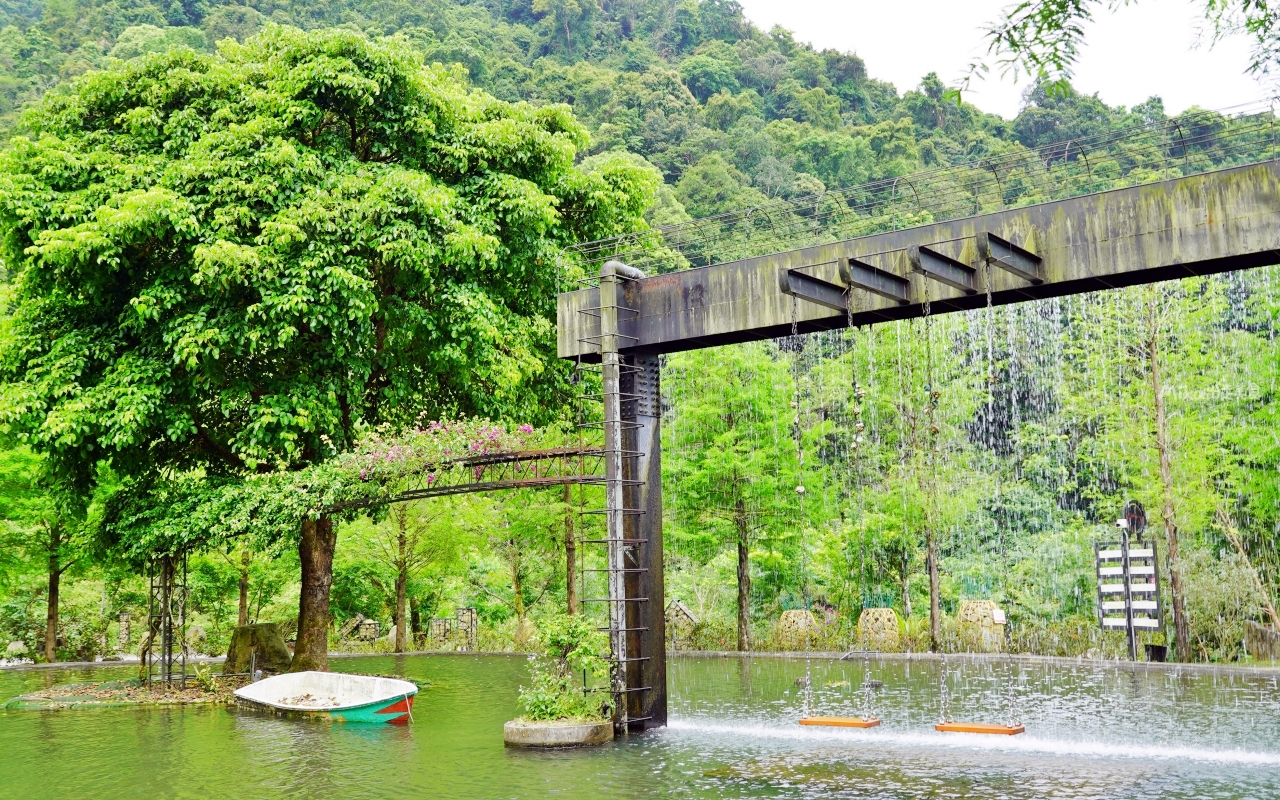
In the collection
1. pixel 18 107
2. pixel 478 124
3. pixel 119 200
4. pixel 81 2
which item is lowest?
pixel 119 200

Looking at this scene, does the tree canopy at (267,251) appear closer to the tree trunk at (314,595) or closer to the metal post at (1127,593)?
the tree trunk at (314,595)

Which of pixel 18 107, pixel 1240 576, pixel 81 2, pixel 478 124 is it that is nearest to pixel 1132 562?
pixel 1240 576

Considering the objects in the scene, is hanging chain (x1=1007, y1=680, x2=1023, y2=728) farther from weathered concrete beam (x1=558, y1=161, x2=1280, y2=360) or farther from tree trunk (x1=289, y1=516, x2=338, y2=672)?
tree trunk (x1=289, y1=516, x2=338, y2=672)

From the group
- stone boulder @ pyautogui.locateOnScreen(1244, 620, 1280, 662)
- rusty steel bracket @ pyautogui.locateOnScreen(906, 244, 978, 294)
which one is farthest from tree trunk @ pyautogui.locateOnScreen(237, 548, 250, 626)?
stone boulder @ pyautogui.locateOnScreen(1244, 620, 1280, 662)

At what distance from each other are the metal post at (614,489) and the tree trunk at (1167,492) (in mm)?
14776

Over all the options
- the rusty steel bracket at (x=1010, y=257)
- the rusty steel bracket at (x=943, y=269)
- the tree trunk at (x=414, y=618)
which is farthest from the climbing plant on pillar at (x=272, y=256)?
the tree trunk at (x=414, y=618)

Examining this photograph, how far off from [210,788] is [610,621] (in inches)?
203

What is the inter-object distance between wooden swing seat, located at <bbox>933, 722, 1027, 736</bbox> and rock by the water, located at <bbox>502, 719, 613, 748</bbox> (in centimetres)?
430

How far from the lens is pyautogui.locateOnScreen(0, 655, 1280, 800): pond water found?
10812mm

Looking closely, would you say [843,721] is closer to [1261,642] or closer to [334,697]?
[334,697]

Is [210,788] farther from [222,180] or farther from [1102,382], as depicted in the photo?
Result: [1102,382]

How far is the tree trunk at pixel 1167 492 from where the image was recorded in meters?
23.1

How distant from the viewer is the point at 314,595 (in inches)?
848

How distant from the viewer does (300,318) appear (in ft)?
62.3
